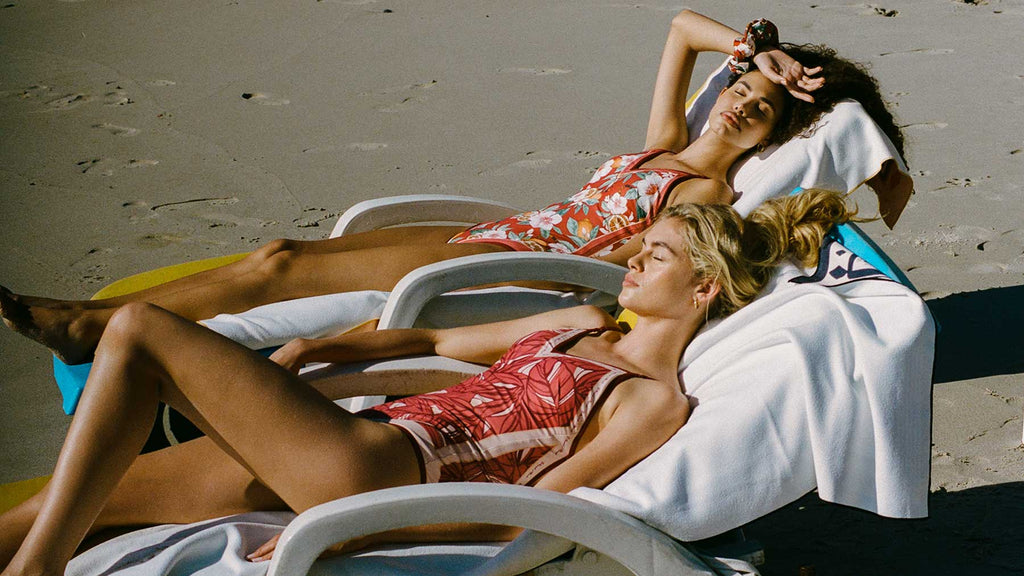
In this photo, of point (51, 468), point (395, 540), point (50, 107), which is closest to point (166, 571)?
point (395, 540)

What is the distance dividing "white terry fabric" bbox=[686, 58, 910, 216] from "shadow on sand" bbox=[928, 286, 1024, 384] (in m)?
0.75

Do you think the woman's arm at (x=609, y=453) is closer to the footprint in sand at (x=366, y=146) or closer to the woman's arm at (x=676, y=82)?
the woman's arm at (x=676, y=82)

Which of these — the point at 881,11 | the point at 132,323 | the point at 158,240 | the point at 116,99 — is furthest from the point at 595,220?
the point at 881,11

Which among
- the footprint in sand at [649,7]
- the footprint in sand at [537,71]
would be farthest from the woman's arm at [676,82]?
the footprint in sand at [649,7]

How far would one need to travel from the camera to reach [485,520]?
1989 mm

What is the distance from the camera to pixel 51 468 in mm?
3471

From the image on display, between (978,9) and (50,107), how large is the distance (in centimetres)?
630

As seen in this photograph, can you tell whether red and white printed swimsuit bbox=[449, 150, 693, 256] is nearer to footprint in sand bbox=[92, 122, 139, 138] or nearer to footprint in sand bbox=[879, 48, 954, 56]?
footprint in sand bbox=[92, 122, 139, 138]

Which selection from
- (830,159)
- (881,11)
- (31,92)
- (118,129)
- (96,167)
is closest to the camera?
(830,159)

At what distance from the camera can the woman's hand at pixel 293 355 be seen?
275cm

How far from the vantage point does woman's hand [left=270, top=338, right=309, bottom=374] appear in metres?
2.75

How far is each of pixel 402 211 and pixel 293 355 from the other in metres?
1.19

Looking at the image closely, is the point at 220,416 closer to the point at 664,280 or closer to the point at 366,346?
the point at 366,346

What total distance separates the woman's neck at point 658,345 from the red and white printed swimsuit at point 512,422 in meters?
0.12
